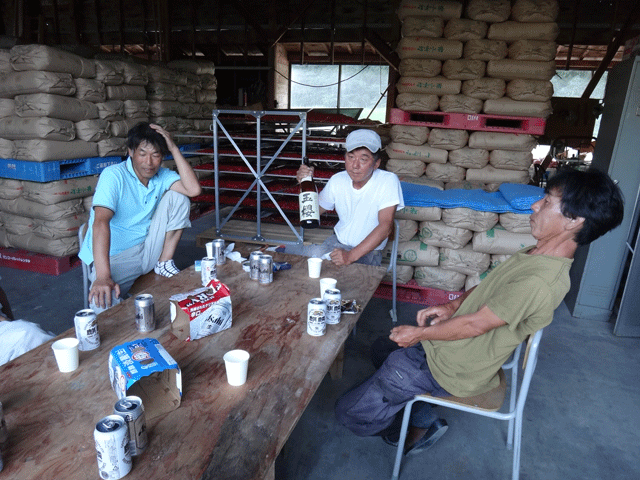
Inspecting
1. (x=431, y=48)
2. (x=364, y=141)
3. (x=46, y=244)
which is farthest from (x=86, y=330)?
(x=431, y=48)

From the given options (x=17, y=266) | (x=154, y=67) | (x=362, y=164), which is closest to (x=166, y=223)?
(x=362, y=164)

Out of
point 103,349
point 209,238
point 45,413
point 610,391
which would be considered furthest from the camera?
point 209,238

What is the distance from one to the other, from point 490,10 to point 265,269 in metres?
3.45

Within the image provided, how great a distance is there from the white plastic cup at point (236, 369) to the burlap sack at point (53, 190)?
3690 millimetres

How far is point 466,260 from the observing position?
3.95m

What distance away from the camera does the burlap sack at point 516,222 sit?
3.75 metres

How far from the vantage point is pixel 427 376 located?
1952 millimetres

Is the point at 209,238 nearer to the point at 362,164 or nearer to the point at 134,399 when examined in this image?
the point at 362,164

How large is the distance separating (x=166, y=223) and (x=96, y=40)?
30.7 feet

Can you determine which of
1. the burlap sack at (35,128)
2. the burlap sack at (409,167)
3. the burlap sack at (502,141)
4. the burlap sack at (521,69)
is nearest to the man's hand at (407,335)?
the burlap sack at (409,167)

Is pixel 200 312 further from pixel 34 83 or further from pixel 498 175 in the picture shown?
pixel 498 175

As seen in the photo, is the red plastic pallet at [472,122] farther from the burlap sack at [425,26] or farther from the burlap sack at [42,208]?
the burlap sack at [42,208]

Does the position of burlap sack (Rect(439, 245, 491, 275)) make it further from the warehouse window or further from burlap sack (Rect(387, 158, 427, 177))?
the warehouse window

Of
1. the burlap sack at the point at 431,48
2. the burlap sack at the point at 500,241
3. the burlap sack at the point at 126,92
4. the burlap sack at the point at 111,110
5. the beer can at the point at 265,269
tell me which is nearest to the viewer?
the beer can at the point at 265,269
